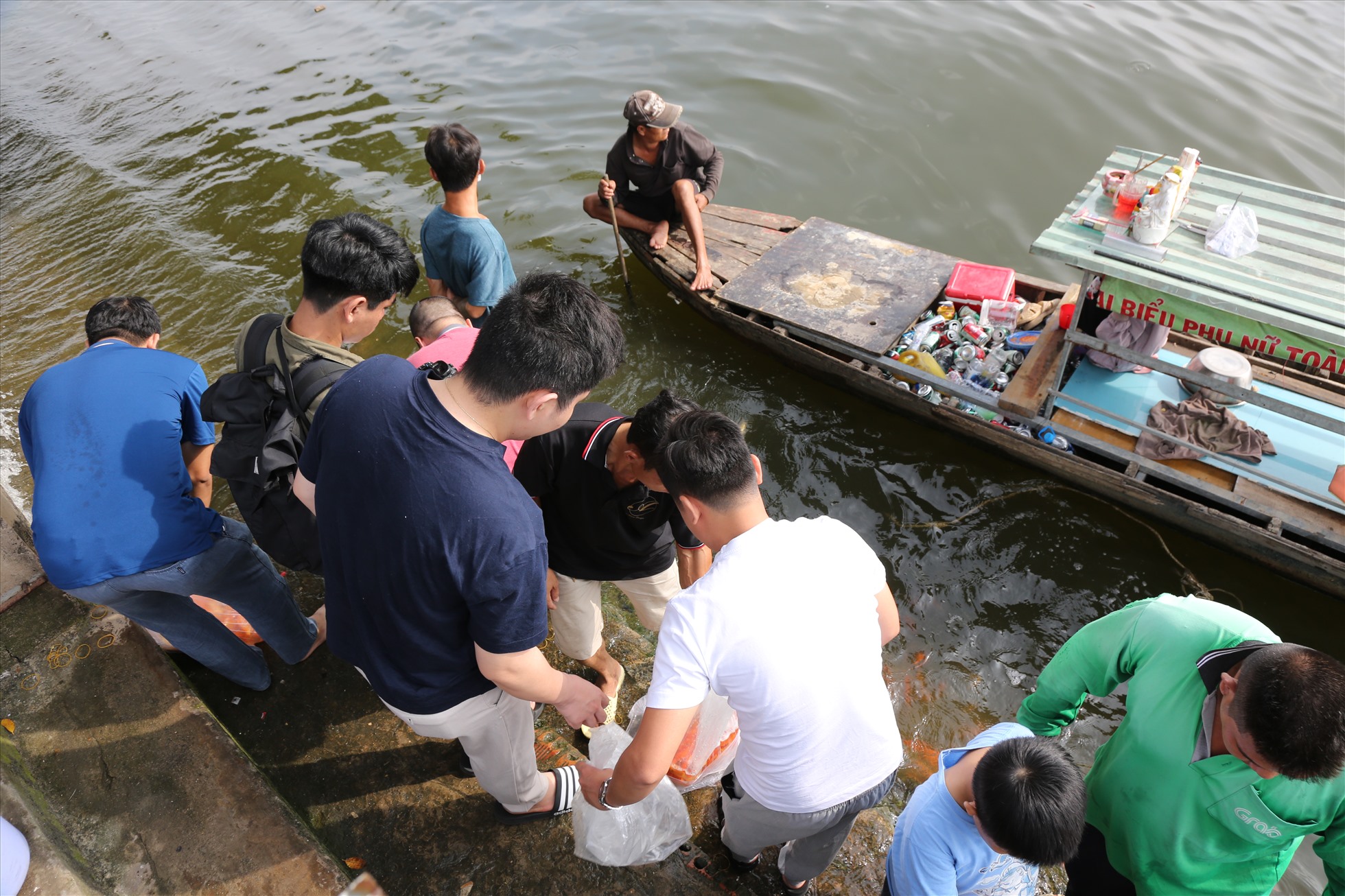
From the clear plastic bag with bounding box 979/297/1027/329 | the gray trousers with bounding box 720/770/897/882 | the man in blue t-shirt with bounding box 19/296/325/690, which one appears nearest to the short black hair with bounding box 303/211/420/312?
the man in blue t-shirt with bounding box 19/296/325/690

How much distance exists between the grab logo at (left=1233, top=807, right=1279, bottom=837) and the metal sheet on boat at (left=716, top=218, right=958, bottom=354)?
3929mm

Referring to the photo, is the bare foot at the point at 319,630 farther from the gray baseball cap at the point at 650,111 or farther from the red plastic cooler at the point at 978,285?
the red plastic cooler at the point at 978,285

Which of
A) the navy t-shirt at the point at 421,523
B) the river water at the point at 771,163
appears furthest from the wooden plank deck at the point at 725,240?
the navy t-shirt at the point at 421,523

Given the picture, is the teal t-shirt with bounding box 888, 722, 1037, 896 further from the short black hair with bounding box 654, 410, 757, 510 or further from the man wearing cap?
the man wearing cap

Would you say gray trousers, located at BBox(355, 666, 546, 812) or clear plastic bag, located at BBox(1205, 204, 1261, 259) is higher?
clear plastic bag, located at BBox(1205, 204, 1261, 259)

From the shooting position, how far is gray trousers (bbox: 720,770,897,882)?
2424mm

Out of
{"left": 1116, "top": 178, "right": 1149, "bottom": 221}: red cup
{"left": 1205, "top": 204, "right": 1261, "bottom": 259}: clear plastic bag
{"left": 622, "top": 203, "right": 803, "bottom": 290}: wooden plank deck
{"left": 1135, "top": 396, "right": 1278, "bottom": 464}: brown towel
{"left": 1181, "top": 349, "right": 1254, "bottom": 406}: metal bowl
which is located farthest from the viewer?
{"left": 622, "top": 203, "right": 803, "bottom": 290}: wooden plank deck

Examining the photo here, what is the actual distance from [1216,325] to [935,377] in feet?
5.78

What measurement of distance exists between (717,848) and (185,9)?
17.0 meters

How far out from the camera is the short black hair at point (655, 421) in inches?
98.1

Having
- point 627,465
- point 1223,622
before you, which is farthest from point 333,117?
point 1223,622

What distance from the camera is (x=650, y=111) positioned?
19.9 feet

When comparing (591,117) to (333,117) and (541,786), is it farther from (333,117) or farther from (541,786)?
(541,786)

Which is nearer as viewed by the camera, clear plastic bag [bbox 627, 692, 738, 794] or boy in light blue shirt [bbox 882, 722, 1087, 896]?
boy in light blue shirt [bbox 882, 722, 1087, 896]
